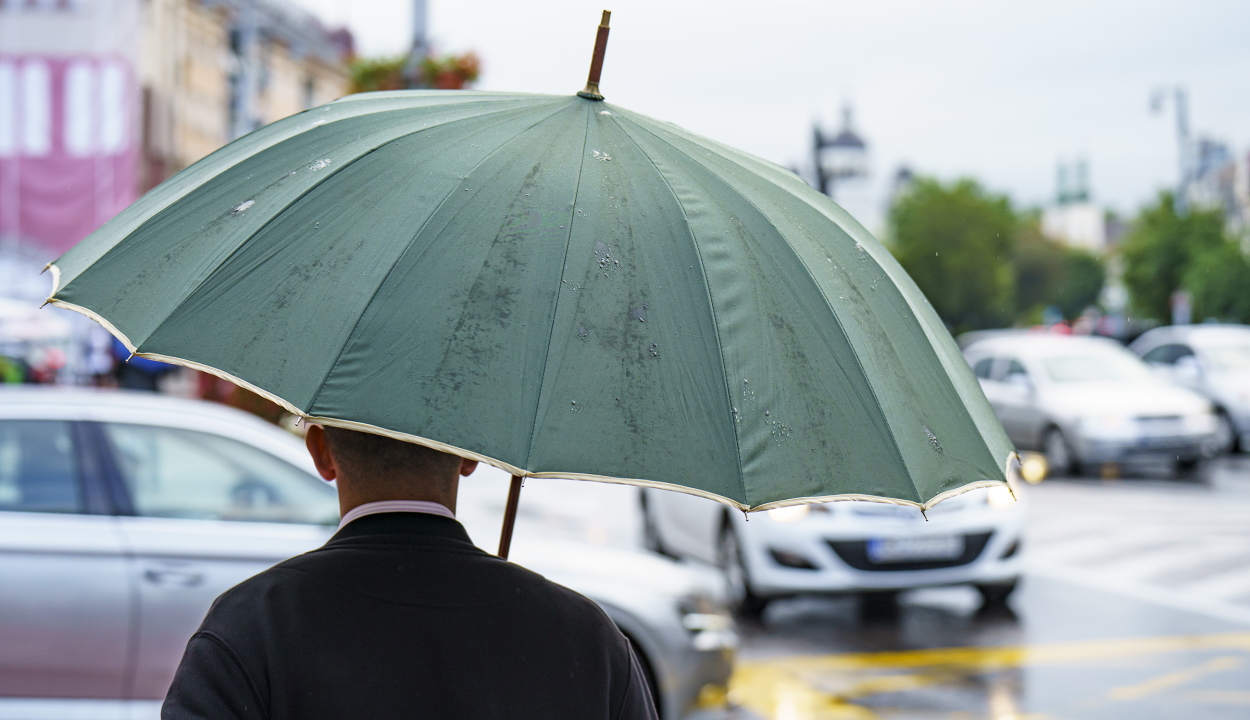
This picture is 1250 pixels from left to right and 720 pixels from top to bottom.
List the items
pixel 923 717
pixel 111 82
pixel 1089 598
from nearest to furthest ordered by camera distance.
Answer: pixel 923 717 < pixel 1089 598 < pixel 111 82

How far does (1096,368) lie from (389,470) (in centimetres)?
1557

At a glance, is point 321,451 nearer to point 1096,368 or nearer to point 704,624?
point 704,624

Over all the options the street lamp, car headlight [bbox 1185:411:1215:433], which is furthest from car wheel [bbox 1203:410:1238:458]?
the street lamp

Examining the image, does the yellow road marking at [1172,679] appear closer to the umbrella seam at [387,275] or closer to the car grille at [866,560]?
the car grille at [866,560]

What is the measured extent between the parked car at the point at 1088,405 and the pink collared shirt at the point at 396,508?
14.6m

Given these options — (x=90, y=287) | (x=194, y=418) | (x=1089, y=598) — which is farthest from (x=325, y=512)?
(x=1089, y=598)

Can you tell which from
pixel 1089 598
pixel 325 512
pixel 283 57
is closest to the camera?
pixel 325 512

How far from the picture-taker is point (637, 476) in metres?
1.46

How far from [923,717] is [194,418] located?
350 cm

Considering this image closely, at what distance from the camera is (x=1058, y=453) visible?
50.4 ft

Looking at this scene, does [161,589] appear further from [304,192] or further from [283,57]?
Answer: [283,57]

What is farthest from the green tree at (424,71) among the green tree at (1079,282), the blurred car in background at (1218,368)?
the green tree at (1079,282)

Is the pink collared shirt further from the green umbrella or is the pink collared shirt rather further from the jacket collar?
the green umbrella

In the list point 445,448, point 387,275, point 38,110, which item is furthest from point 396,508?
point 38,110
